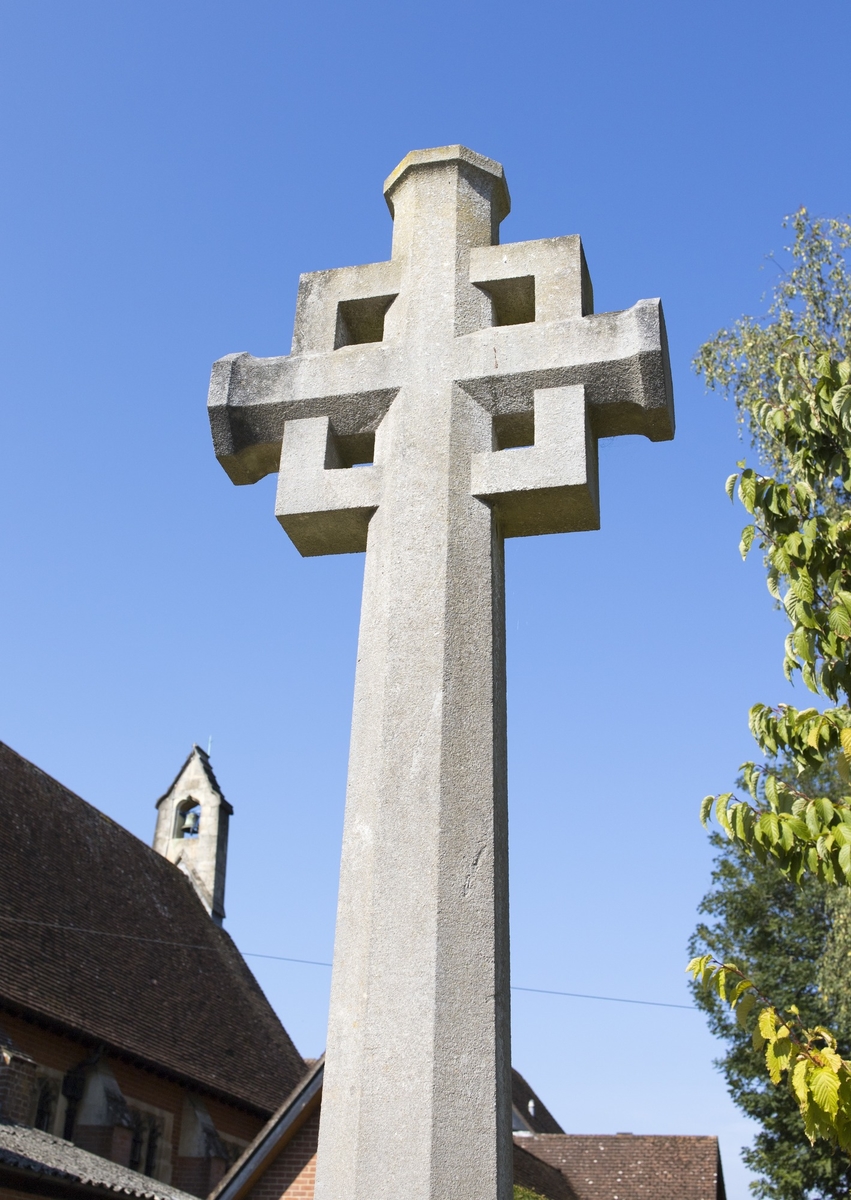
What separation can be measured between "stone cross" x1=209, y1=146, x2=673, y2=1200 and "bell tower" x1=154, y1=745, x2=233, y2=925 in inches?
1138

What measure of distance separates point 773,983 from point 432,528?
26379 millimetres

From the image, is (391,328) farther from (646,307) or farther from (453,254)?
(646,307)

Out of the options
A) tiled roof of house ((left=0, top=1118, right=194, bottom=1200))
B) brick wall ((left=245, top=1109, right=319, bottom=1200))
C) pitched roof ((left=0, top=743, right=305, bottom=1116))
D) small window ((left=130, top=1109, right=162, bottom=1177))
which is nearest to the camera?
tiled roof of house ((left=0, top=1118, right=194, bottom=1200))

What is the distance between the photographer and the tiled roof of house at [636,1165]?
22.8 metres

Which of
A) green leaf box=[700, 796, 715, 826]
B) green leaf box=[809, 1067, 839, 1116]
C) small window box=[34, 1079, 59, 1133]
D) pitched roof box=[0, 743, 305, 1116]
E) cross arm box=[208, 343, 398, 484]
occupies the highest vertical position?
pitched roof box=[0, 743, 305, 1116]

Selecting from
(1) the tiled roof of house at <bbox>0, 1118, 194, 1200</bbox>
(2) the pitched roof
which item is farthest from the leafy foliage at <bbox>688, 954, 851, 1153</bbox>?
(2) the pitched roof

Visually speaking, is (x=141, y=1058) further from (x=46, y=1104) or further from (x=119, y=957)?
(x=119, y=957)

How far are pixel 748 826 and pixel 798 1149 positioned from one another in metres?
24.2

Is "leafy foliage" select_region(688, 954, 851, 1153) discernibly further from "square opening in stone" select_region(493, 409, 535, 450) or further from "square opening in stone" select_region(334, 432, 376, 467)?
"square opening in stone" select_region(334, 432, 376, 467)

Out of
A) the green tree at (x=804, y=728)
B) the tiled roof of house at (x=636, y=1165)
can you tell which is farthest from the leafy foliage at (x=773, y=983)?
the green tree at (x=804, y=728)

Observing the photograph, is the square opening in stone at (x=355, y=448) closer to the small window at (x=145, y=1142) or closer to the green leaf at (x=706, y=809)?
the green leaf at (x=706, y=809)

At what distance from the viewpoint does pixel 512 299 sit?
409cm

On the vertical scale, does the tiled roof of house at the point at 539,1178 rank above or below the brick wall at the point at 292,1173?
above

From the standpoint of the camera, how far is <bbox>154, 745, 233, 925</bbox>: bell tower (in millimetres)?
31625
